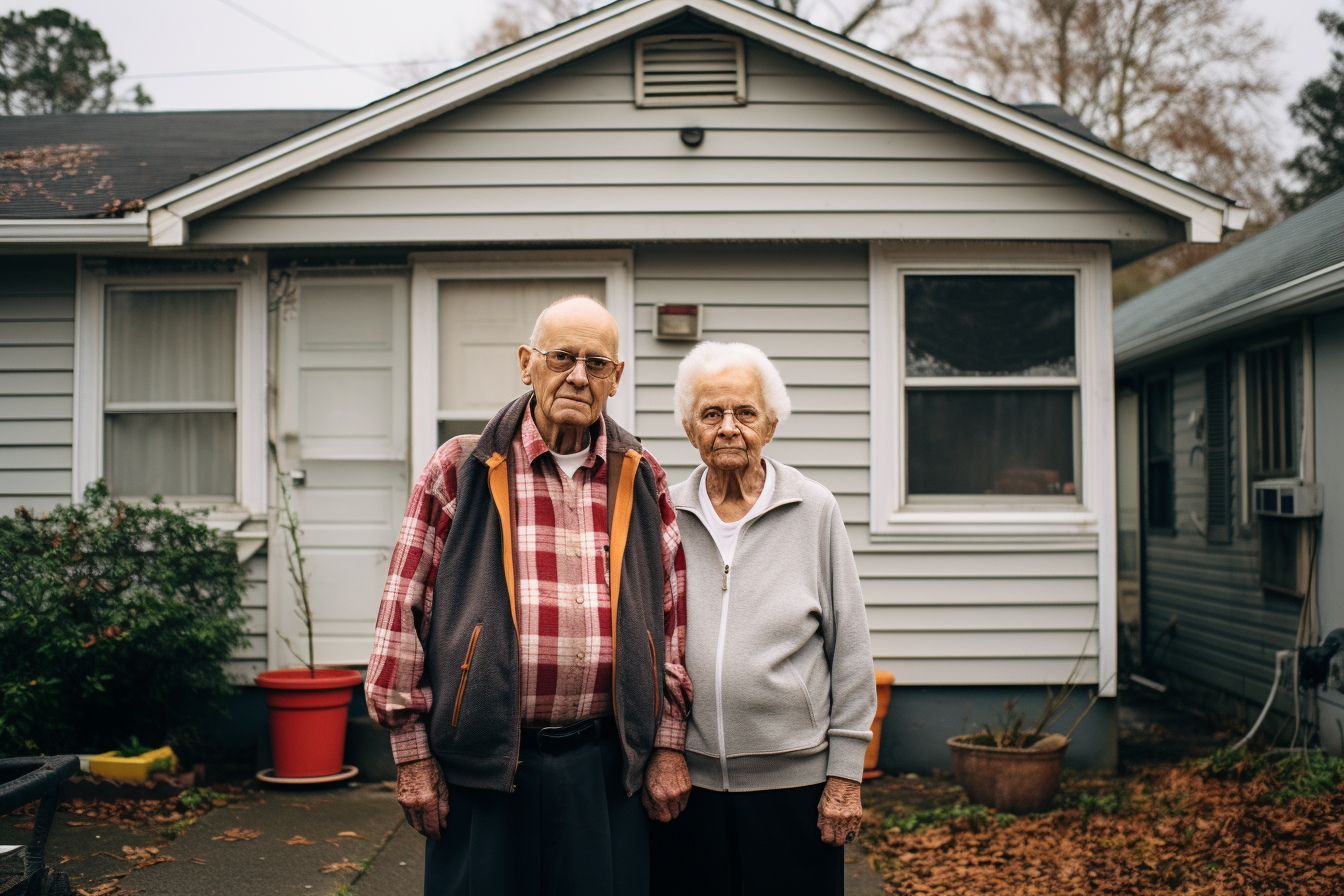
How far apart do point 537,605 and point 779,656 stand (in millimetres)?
546

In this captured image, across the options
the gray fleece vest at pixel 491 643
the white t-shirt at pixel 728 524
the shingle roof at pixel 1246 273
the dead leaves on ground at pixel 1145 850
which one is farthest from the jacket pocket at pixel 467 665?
the shingle roof at pixel 1246 273

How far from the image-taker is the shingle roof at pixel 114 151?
602 centimetres

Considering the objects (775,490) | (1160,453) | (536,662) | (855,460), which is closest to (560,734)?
(536,662)

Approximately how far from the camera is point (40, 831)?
285 cm

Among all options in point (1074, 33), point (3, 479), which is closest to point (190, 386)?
point (3, 479)

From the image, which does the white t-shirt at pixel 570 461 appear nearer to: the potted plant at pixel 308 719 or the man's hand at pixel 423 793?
the man's hand at pixel 423 793

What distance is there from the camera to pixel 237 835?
14.6 ft

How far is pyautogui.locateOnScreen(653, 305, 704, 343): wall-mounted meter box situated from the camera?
5570 mm

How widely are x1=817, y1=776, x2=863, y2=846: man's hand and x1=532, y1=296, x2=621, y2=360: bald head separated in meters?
1.08

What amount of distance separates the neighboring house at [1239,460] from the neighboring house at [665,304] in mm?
1268

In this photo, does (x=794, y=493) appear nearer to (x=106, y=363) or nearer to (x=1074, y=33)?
(x=106, y=363)

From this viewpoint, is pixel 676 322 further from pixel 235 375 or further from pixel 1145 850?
pixel 1145 850

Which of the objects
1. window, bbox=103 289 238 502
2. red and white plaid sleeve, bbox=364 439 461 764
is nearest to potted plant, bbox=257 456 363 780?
window, bbox=103 289 238 502

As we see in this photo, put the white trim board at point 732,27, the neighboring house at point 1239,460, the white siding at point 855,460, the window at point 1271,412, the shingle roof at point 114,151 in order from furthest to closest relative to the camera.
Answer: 1. the window at point 1271,412
2. the shingle roof at point 114,151
3. the neighboring house at point 1239,460
4. the white siding at point 855,460
5. the white trim board at point 732,27
